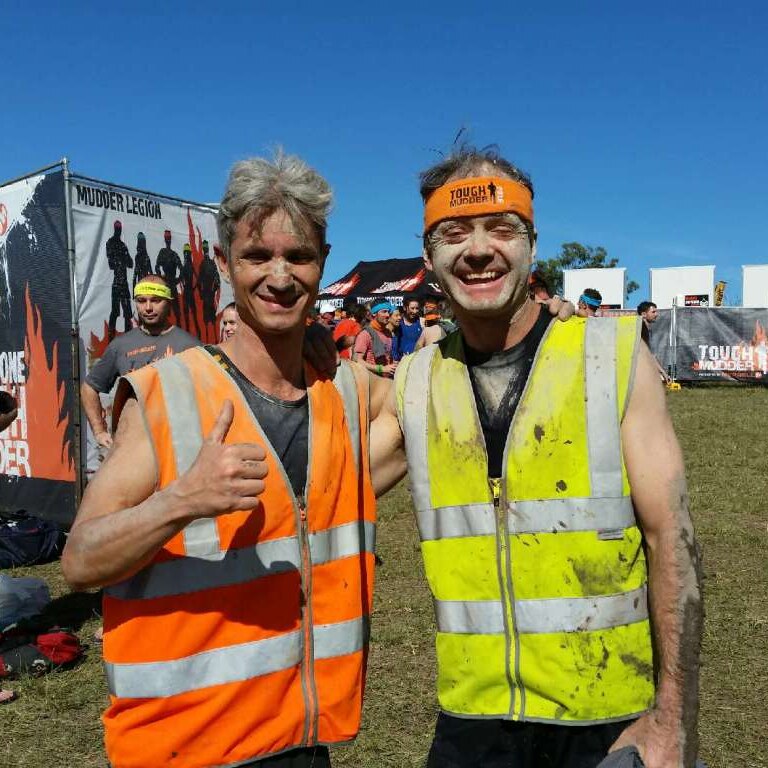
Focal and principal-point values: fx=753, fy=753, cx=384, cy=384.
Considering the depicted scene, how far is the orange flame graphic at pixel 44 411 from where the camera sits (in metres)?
7.07

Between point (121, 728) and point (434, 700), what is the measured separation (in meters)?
2.62

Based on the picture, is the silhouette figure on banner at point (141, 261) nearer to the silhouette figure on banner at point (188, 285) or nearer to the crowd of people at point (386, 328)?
the silhouette figure on banner at point (188, 285)

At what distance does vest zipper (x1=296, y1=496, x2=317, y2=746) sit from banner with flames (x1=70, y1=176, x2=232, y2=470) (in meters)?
5.07

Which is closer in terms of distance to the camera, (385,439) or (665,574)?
(665,574)

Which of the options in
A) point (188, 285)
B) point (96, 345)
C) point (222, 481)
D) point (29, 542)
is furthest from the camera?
point (188, 285)

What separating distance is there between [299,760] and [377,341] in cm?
864

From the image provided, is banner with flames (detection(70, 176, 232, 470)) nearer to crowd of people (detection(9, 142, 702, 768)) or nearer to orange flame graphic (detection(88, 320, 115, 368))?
orange flame graphic (detection(88, 320, 115, 368))

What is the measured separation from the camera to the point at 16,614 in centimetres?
493

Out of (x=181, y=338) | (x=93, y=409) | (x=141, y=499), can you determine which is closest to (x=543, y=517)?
(x=141, y=499)

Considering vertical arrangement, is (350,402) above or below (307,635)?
above

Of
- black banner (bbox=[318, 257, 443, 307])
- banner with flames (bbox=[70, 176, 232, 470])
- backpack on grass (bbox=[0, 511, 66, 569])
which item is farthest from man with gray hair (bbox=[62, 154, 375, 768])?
black banner (bbox=[318, 257, 443, 307])

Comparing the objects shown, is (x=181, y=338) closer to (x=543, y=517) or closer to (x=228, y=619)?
(x=228, y=619)

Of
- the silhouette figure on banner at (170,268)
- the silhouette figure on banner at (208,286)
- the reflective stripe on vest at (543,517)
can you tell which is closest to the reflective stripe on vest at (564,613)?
the reflective stripe on vest at (543,517)

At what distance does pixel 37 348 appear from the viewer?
7.26m
